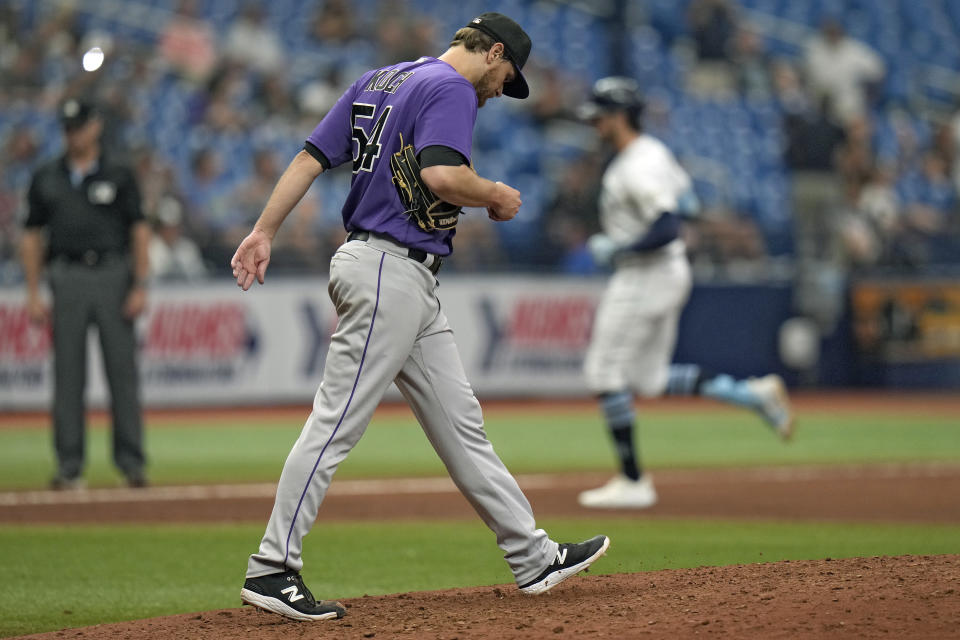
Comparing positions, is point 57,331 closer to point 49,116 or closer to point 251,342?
point 251,342

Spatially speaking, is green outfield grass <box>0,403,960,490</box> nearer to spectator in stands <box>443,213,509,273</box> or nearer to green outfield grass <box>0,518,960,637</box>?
spectator in stands <box>443,213,509,273</box>

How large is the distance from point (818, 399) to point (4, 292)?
34.1ft

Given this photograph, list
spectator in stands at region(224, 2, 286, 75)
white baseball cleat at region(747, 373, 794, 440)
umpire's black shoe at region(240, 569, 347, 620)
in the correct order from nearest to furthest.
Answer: umpire's black shoe at region(240, 569, 347, 620), white baseball cleat at region(747, 373, 794, 440), spectator in stands at region(224, 2, 286, 75)

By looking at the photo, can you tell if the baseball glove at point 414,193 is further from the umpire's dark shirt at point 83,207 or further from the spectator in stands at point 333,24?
the spectator in stands at point 333,24

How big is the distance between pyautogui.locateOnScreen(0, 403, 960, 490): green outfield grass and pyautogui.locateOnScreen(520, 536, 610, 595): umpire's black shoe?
536 cm

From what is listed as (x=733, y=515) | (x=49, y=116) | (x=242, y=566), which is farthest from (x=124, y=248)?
(x=49, y=116)

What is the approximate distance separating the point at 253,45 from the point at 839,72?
31.4 feet

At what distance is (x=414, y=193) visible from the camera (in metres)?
4.80

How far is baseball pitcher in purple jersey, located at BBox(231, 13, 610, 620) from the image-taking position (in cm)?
466

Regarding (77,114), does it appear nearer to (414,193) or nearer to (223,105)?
(414,193)

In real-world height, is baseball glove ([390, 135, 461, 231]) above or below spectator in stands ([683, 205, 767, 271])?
below

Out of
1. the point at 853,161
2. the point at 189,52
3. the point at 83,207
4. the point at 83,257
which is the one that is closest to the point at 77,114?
the point at 83,207

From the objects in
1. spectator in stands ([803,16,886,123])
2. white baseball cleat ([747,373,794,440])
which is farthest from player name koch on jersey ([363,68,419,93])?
spectator in stands ([803,16,886,123])

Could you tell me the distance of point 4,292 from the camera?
15016 millimetres
